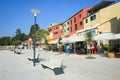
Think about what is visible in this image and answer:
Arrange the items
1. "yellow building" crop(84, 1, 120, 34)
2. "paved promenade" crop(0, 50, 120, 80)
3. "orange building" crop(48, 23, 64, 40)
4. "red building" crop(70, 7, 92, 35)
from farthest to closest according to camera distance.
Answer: "orange building" crop(48, 23, 64, 40), "red building" crop(70, 7, 92, 35), "yellow building" crop(84, 1, 120, 34), "paved promenade" crop(0, 50, 120, 80)

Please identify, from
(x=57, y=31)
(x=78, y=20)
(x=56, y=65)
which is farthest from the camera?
(x=57, y=31)

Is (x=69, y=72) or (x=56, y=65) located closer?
(x=69, y=72)

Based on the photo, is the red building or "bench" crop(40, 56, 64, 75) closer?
"bench" crop(40, 56, 64, 75)

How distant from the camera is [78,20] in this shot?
5716 cm

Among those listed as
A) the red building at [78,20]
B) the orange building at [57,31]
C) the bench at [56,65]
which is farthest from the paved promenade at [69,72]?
the orange building at [57,31]

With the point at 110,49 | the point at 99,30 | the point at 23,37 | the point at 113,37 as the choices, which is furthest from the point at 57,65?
the point at 23,37

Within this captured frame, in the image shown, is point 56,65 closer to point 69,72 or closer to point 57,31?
point 69,72

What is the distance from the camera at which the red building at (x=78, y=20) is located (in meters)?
53.3

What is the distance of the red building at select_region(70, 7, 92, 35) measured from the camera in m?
53.3

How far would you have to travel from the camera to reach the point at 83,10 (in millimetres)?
53250

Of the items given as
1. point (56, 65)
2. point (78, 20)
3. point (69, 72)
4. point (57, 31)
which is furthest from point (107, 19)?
point (57, 31)

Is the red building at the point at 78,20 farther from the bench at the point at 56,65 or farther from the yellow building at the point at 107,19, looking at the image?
the bench at the point at 56,65

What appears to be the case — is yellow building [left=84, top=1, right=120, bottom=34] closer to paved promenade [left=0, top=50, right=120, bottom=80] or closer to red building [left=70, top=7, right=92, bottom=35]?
red building [left=70, top=7, right=92, bottom=35]

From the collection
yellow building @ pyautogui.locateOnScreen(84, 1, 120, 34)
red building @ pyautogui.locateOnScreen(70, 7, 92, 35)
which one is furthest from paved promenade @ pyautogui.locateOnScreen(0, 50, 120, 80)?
red building @ pyautogui.locateOnScreen(70, 7, 92, 35)
